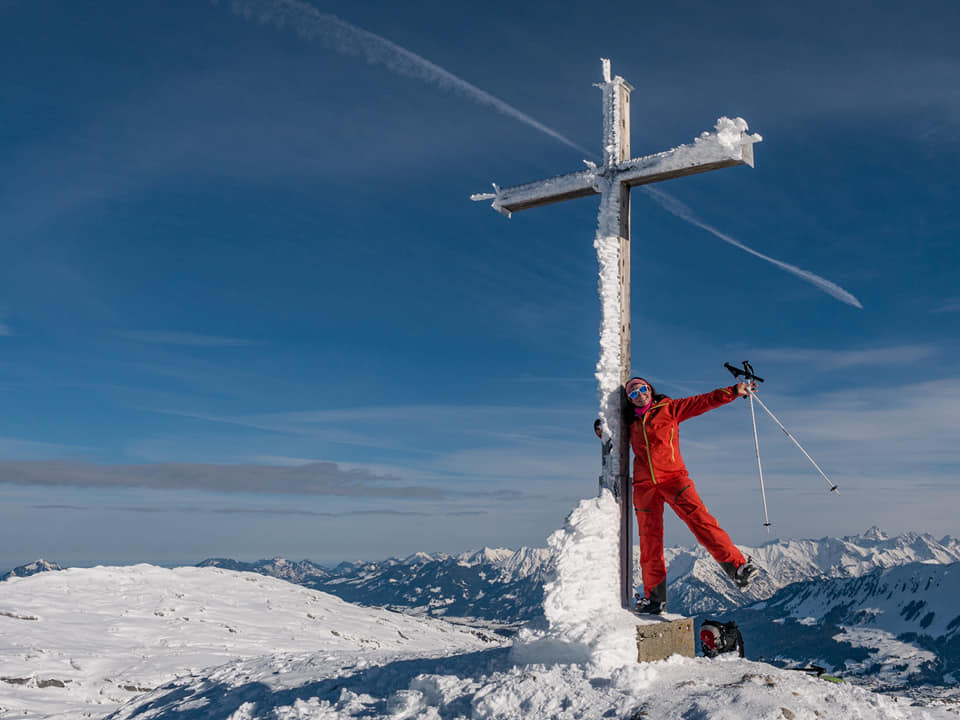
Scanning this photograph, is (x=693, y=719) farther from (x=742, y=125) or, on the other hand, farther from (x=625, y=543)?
(x=742, y=125)

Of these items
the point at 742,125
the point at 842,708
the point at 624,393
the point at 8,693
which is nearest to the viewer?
the point at 842,708

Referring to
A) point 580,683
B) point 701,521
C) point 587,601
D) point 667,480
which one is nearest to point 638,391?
point 667,480

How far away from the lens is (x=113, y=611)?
1093 inches

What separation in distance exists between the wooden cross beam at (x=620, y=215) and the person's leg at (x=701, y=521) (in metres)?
0.72

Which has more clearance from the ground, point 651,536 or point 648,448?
point 648,448

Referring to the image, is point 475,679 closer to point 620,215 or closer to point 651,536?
point 651,536

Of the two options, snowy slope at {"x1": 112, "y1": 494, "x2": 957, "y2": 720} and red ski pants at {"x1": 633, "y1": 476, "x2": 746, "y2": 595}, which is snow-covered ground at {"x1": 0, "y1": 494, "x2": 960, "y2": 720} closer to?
snowy slope at {"x1": 112, "y1": 494, "x2": 957, "y2": 720}

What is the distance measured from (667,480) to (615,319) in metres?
2.43

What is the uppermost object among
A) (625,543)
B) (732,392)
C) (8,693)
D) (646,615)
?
(732,392)

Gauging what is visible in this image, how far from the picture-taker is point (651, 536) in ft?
32.7

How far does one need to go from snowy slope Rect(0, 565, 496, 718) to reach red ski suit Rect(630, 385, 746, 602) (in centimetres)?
465

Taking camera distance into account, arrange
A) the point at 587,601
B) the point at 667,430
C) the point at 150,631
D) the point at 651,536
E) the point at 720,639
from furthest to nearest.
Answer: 1. the point at 150,631
2. the point at 651,536
3. the point at 667,430
4. the point at 720,639
5. the point at 587,601

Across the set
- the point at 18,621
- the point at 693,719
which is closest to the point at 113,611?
the point at 18,621

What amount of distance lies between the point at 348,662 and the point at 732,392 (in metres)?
8.43
